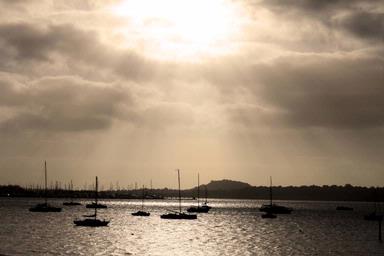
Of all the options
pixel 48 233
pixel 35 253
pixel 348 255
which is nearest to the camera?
pixel 35 253

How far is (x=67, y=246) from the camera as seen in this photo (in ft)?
313

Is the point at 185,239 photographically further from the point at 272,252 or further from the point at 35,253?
the point at 35,253

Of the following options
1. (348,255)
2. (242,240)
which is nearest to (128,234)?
(242,240)

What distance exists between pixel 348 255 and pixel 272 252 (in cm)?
1198

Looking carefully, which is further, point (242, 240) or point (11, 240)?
point (242, 240)

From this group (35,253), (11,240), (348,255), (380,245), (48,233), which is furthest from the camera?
(48,233)

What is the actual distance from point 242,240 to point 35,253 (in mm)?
44878

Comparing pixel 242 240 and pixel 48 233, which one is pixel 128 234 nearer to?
pixel 48 233

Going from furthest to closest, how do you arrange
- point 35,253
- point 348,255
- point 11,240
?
point 11,240 → point 348,255 → point 35,253

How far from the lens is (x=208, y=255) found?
8888 cm

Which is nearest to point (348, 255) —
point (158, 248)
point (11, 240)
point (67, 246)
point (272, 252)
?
point (272, 252)

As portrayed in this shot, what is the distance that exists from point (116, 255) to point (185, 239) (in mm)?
30820

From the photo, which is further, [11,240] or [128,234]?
[128,234]

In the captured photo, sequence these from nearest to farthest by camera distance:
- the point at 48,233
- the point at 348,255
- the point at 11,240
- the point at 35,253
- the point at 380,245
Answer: the point at 35,253 < the point at 348,255 < the point at 11,240 < the point at 380,245 < the point at 48,233
